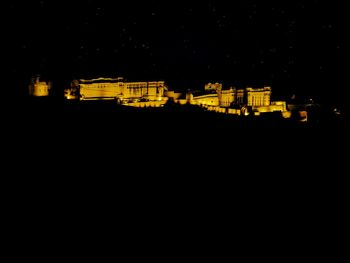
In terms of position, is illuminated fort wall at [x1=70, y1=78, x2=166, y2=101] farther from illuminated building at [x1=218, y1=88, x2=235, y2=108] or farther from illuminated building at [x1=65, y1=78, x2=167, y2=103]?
illuminated building at [x1=218, y1=88, x2=235, y2=108]

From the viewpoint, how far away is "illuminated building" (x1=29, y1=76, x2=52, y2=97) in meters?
37.2

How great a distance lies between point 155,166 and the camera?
20.4 meters

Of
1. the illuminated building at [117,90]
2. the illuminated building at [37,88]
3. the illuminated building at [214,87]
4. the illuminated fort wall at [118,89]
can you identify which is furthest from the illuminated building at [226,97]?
the illuminated building at [37,88]

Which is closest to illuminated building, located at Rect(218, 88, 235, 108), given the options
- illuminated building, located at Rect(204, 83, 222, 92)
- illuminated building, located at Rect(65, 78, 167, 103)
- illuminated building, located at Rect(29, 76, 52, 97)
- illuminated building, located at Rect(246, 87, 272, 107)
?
illuminated building, located at Rect(204, 83, 222, 92)

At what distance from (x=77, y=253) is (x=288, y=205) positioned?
9609 millimetres

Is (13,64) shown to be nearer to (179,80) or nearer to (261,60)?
(179,80)

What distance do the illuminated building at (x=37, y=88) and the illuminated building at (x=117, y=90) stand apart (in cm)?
199

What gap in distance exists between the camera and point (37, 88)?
37594 millimetres

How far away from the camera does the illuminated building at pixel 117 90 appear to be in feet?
131

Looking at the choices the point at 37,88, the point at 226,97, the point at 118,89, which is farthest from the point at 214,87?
the point at 37,88

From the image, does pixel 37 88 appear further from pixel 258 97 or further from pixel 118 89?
pixel 258 97

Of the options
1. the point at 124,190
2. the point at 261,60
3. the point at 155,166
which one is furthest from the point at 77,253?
the point at 261,60

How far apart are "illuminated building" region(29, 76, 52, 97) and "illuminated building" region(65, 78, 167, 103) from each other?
1.99 meters

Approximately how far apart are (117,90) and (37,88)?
7.38 m
